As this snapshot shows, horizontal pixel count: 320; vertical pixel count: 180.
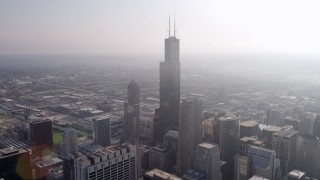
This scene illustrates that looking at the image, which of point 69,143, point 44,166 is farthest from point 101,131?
point 44,166

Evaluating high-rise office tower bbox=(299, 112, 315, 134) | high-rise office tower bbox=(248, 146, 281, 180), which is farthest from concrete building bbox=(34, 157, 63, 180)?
high-rise office tower bbox=(299, 112, 315, 134)

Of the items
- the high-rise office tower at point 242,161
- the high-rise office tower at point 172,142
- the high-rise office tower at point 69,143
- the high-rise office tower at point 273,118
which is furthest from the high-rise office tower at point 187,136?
the high-rise office tower at point 273,118

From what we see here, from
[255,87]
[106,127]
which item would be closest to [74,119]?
[106,127]

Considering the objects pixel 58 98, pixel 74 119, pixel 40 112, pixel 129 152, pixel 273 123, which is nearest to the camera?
pixel 129 152

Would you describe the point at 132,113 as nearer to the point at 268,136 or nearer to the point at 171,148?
the point at 171,148

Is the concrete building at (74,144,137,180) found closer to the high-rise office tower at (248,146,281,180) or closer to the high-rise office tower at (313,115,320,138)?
the high-rise office tower at (248,146,281,180)

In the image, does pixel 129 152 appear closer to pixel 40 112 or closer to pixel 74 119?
pixel 74 119

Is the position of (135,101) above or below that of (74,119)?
above
